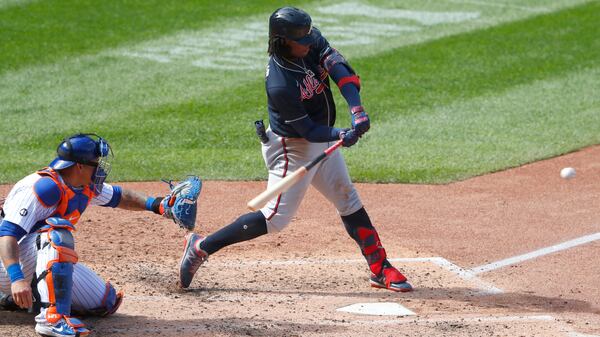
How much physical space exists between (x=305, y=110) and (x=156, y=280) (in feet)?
5.07

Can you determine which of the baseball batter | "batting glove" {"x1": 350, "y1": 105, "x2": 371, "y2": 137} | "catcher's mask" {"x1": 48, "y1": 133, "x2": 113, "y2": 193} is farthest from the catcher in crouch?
"batting glove" {"x1": 350, "y1": 105, "x2": 371, "y2": 137}

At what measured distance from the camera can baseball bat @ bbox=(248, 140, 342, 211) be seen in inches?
225

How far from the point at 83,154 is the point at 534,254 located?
10.9 feet

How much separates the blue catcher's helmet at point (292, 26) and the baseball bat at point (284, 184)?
0.67m

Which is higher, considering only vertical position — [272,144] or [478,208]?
[272,144]

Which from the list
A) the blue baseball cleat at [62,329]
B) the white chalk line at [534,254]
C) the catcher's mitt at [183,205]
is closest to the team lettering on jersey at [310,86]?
the catcher's mitt at [183,205]

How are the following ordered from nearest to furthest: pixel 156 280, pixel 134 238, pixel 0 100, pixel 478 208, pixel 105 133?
pixel 156 280
pixel 134 238
pixel 478 208
pixel 105 133
pixel 0 100

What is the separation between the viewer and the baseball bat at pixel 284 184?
5719mm

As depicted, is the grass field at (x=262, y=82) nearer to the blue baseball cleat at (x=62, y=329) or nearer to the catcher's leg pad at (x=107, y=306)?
the catcher's leg pad at (x=107, y=306)

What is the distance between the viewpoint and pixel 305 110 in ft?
19.6

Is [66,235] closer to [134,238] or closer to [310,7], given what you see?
[134,238]

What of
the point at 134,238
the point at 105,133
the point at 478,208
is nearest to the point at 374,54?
the point at 105,133

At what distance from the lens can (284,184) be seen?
5777mm

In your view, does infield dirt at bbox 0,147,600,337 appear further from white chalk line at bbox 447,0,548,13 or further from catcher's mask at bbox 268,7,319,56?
white chalk line at bbox 447,0,548,13
